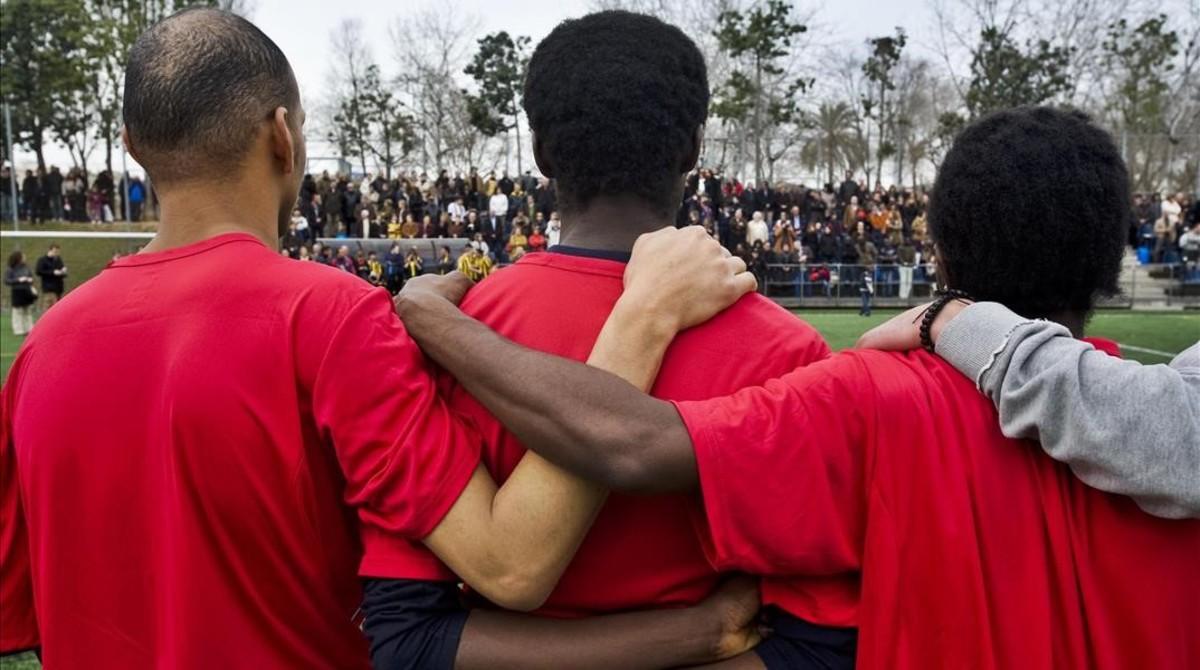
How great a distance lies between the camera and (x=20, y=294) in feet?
68.7

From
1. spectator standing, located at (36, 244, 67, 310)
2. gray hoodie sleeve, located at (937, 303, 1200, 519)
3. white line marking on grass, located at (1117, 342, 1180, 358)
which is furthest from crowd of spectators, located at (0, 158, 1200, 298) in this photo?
gray hoodie sleeve, located at (937, 303, 1200, 519)

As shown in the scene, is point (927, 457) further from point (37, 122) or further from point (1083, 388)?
point (37, 122)

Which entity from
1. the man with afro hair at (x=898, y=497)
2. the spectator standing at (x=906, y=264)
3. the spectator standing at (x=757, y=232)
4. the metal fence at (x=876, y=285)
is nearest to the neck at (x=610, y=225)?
the man with afro hair at (x=898, y=497)

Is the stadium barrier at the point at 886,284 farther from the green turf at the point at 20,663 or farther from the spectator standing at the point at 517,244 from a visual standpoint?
the green turf at the point at 20,663

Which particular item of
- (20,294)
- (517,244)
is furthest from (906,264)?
(20,294)

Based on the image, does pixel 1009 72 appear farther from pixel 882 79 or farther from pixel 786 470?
pixel 786 470

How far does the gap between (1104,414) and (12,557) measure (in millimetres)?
2231

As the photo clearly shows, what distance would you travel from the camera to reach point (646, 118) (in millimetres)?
1939

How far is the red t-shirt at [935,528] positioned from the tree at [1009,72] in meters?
Result: 46.7

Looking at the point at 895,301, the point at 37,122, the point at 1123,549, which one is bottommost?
the point at 895,301

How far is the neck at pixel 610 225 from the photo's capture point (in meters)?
2.00

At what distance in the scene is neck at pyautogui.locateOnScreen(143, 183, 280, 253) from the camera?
204 cm

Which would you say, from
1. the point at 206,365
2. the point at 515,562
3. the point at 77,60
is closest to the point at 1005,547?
the point at 515,562

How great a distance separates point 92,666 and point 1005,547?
1760 millimetres
